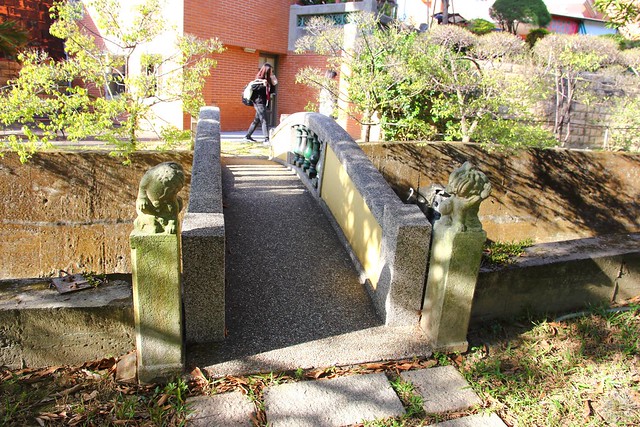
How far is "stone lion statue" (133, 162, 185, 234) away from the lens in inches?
123

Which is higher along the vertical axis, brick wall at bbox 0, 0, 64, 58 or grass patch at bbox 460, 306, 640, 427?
brick wall at bbox 0, 0, 64, 58

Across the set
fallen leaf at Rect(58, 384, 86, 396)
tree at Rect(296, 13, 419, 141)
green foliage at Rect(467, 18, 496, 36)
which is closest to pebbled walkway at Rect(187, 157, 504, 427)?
fallen leaf at Rect(58, 384, 86, 396)

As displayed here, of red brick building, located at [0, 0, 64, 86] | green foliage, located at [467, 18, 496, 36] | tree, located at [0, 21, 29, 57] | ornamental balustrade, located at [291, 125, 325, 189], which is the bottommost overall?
ornamental balustrade, located at [291, 125, 325, 189]

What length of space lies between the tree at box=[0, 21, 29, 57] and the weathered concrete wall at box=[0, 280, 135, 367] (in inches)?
104

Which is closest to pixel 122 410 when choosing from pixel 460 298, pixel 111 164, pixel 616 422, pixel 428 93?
pixel 460 298

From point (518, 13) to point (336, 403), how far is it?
22509 millimetres

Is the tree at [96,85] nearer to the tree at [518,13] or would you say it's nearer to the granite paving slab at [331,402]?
the granite paving slab at [331,402]

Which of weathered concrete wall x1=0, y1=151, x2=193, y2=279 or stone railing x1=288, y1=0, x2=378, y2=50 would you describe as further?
stone railing x1=288, y1=0, x2=378, y2=50

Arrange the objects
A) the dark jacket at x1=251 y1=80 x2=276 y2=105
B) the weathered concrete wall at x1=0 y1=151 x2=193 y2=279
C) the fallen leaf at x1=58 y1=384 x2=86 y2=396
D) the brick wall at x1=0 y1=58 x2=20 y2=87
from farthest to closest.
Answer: the brick wall at x1=0 y1=58 x2=20 y2=87, the dark jacket at x1=251 y1=80 x2=276 y2=105, the weathered concrete wall at x1=0 y1=151 x2=193 y2=279, the fallen leaf at x1=58 y1=384 x2=86 y2=396

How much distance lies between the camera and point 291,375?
349 cm

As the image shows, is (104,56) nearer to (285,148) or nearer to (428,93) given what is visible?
(285,148)

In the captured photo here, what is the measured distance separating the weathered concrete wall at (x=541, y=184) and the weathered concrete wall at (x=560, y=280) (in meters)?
3.61

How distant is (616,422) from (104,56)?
7.58 meters

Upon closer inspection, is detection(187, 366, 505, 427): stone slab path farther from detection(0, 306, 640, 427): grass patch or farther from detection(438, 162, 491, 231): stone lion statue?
detection(438, 162, 491, 231): stone lion statue
